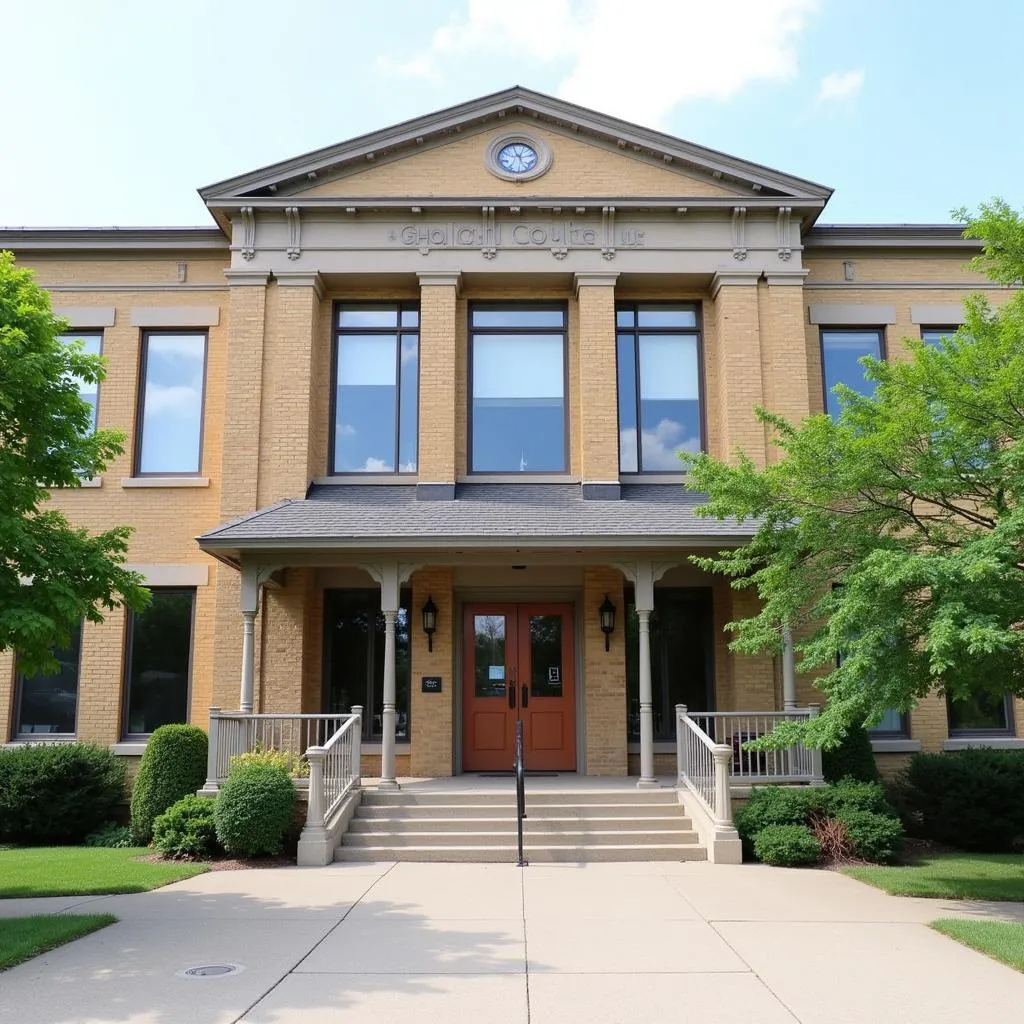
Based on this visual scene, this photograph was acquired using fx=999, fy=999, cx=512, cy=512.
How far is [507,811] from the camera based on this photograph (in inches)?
492

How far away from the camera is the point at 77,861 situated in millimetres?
11945

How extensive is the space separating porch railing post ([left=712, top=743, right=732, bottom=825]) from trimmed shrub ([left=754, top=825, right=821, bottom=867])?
45 cm

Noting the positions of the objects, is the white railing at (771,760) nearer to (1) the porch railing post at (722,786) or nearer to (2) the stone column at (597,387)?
(1) the porch railing post at (722,786)

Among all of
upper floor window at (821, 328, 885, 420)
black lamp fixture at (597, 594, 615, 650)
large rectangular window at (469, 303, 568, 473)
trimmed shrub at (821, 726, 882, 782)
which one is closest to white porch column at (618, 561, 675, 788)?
black lamp fixture at (597, 594, 615, 650)

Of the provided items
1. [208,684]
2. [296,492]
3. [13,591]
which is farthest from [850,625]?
[208,684]

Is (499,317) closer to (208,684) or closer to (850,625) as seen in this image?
(208,684)

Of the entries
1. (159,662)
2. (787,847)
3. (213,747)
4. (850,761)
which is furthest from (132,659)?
(850,761)

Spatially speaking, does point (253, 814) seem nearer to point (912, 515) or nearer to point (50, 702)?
point (50, 702)

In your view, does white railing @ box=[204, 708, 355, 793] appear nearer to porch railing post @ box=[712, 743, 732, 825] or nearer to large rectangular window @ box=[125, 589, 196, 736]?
large rectangular window @ box=[125, 589, 196, 736]

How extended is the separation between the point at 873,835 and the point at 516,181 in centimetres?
1112

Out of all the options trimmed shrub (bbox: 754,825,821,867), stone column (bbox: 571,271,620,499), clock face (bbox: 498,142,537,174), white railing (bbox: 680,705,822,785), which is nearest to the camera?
trimmed shrub (bbox: 754,825,821,867)

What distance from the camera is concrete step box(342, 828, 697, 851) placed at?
11.9m

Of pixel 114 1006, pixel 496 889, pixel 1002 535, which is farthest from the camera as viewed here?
pixel 496 889

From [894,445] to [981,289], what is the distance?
9188mm
